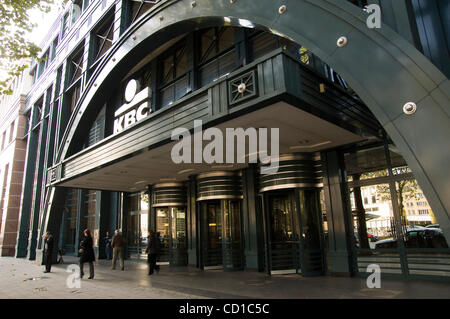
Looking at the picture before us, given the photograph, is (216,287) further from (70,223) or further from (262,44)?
(70,223)

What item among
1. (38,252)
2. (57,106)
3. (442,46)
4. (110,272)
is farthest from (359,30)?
(57,106)

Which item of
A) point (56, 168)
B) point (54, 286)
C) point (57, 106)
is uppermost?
point (57, 106)

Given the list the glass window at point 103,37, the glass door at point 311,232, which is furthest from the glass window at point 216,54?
the glass window at point 103,37

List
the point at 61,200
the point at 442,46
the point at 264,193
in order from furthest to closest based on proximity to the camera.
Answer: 1. the point at 61,200
2. the point at 264,193
3. the point at 442,46

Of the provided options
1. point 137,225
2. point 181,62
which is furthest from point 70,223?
point 181,62

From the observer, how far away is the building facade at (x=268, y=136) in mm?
5441

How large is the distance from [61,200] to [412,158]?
622 inches

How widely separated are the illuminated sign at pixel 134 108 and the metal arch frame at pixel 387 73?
6.93 metres

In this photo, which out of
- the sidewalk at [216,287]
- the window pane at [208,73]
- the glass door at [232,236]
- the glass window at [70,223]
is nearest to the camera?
the sidewalk at [216,287]

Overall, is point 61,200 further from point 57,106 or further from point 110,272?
point 57,106

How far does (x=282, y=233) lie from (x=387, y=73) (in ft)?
20.8

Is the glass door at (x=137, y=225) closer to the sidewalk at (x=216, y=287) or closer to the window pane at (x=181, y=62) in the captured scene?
the sidewalk at (x=216, y=287)

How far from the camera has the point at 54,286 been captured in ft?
29.7

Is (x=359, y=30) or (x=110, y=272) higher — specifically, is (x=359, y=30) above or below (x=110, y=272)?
above
